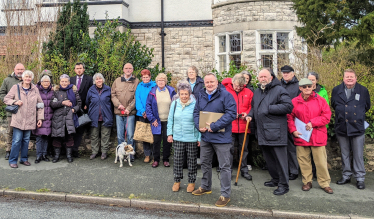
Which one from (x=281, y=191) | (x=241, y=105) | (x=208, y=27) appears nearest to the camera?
(x=281, y=191)

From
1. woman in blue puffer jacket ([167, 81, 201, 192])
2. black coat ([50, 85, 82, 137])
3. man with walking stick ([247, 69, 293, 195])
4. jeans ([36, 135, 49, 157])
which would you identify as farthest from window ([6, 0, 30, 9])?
man with walking stick ([247, 69, 293, 195])

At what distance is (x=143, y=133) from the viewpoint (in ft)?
23.5

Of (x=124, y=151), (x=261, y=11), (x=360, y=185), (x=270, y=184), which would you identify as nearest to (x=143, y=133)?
(x=124, y=151)

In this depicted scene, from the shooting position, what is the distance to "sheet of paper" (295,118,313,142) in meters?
5.61

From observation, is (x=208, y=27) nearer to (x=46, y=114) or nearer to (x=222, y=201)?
(x=46, y=114)

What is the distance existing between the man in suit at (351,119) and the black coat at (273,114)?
47.4 inches

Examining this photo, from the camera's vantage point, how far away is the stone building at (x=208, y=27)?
13641 mm

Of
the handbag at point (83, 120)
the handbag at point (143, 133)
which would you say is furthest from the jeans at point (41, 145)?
the handbag at point (143, 133)

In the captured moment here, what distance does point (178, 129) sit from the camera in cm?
554

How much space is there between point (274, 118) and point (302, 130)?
612mm

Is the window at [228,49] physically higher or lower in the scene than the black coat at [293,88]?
higher

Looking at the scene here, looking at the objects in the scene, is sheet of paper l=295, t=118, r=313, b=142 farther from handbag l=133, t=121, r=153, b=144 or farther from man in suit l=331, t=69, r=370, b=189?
handbag l=133, t=121, r=153, b=144

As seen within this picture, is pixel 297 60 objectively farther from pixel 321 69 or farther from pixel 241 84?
pixel 241 84

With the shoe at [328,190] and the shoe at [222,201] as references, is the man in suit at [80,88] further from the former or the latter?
the shoe at [328,190]
